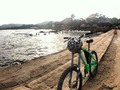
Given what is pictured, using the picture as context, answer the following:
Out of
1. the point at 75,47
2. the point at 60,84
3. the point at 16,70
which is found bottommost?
the point at 16,70

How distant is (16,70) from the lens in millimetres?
8375

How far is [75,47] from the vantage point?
14.2ft

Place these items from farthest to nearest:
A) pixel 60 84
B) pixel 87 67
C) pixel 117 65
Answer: pixel 117 65
pixel 87 67
pixel 60 84

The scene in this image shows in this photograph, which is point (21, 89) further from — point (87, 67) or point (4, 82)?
point (87, 67)

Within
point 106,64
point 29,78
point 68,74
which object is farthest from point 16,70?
point 68,74

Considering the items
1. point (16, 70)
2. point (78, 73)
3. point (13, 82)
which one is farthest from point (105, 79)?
point (16, 70)

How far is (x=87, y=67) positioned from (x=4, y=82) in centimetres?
316

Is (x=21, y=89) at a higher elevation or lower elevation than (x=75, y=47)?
lower

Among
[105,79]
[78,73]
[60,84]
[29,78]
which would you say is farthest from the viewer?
[29,78]

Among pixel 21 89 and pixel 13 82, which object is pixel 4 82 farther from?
pixel 21 89

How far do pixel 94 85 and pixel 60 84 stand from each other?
1.89 metres

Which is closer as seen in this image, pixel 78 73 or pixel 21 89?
pixel 78 73

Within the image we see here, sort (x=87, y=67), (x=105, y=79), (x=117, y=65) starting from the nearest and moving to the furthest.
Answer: (x=87, y=67) < (x=105, y=79) < (x=117, y=65)

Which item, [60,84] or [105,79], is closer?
[60,84]
